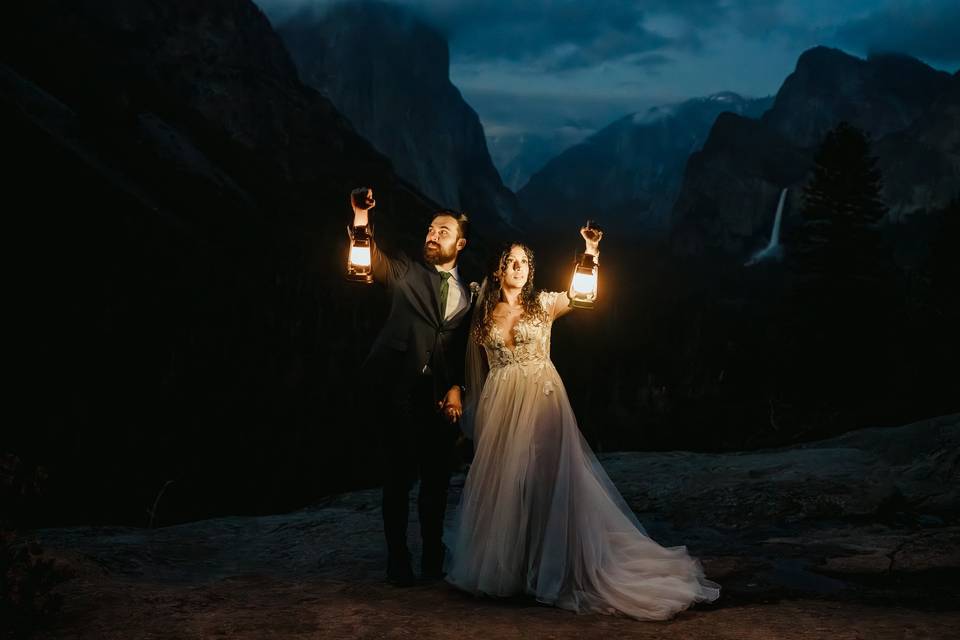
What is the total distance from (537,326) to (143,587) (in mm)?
2781

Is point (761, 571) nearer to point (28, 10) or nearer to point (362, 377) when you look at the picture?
point (362, 377)

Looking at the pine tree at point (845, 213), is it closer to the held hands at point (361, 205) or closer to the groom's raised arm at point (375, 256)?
the groom's raised arm at point (375, 256)

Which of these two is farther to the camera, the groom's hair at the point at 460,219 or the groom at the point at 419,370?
the groom's hair at the point at 460,219

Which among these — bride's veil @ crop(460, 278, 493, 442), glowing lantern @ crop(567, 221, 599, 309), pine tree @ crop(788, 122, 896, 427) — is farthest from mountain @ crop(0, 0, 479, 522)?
glowing lantern @ crop(567, 221, 599, 309)

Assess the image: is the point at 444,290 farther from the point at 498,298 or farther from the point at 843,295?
the point at 843,295

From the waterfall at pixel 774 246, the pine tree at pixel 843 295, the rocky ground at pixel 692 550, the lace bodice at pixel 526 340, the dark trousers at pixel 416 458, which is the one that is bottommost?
the rocky ground at pixel 692 550

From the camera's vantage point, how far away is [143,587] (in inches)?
186

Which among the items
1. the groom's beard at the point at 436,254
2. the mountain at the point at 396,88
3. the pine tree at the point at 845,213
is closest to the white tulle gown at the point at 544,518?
the groom's beard at the point at 436,254

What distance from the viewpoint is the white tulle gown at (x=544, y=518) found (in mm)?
4512

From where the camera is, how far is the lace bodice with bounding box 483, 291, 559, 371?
496 cm

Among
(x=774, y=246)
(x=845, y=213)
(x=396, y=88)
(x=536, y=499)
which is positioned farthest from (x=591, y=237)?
(x=396, y=88)

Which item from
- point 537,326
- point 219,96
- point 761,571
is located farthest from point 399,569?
point 219,96

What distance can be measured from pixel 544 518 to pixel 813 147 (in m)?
95.3

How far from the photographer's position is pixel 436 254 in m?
5.06
